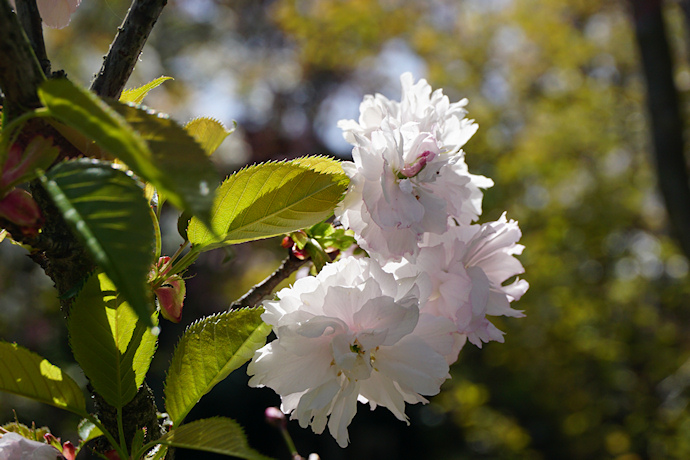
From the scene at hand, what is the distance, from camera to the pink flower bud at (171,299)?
0.38m

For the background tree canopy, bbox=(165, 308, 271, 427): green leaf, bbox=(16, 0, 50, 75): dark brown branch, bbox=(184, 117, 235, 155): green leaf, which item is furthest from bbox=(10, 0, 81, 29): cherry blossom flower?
the background tree canopy

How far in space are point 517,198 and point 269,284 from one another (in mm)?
4069

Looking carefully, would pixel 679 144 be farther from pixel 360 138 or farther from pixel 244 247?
pixel 244 247

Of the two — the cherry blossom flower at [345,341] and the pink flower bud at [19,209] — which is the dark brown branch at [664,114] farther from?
the pink flower bud at [19,209]

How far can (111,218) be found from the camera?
0.23m

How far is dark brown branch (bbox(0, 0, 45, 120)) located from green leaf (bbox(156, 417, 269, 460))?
20 centimetres

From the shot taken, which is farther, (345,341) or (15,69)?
(345,341)

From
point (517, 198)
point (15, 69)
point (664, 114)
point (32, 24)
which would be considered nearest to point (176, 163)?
point (15, 69)

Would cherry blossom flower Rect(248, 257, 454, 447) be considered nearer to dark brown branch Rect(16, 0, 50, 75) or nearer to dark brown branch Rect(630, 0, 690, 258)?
dark brown branch Rect(16, 0, 50, 75)

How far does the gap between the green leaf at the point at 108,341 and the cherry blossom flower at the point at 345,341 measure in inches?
3.2

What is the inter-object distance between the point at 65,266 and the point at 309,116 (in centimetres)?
591

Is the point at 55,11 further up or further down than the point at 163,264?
further up

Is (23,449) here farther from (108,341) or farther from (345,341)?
(345,341)

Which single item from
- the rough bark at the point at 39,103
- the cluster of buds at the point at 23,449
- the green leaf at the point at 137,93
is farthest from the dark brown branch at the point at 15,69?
the cluster of buds at the point at 23,449
